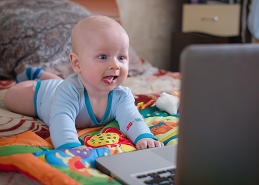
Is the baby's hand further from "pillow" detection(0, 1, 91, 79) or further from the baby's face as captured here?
"pillow" detection(0, 1, 91, 79)

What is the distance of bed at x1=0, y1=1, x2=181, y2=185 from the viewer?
20.1 inches

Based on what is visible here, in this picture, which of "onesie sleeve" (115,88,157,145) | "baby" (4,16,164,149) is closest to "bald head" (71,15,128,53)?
"baby" (4,16,164,149)

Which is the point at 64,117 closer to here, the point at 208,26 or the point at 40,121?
the point at 40,121

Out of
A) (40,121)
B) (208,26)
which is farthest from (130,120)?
(208,26)

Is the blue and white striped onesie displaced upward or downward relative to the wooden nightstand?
downward

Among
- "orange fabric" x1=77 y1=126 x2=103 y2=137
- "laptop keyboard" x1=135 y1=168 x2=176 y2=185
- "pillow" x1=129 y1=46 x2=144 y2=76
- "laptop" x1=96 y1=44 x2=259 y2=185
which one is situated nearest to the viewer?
"laptop" x1=96 y1=44 x2=259 y2=185

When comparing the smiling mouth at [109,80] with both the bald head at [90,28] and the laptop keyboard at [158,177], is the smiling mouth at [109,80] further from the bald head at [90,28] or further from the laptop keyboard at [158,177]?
the laptop keyboard at [158,177]

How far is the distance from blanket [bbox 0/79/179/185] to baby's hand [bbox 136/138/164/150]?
2cm

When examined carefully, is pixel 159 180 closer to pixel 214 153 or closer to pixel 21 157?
pixel 214 153

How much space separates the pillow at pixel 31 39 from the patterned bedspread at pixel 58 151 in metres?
0.43

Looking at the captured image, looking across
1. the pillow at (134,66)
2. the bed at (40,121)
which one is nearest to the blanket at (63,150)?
the bed at (40,121)

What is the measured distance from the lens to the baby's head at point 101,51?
742 millimetres

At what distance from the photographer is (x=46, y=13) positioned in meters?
1.63

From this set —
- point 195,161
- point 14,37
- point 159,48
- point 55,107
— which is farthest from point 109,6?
point 195,161
